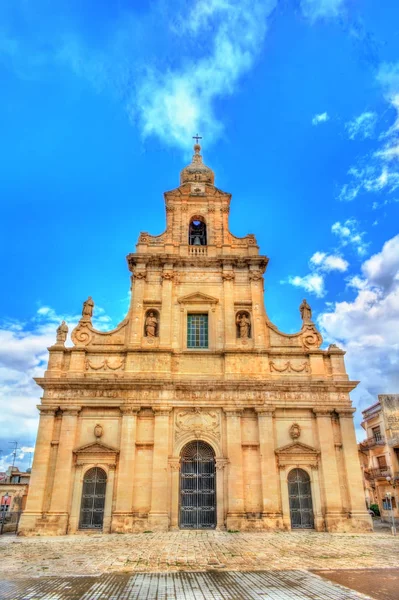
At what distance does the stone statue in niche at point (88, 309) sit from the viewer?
76.5 feet

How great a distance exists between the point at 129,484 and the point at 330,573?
11.7 meters

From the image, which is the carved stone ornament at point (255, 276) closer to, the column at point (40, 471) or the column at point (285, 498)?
the column at point (285, 498)

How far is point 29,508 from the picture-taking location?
19.0 m

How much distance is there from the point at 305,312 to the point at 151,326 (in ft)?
29.4

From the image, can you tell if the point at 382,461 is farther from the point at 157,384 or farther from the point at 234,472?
the point at 157,384

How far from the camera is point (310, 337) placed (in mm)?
23125

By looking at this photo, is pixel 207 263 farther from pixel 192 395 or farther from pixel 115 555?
pixel 115 555

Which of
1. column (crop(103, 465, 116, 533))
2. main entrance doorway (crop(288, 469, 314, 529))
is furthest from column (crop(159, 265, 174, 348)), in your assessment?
main entrance doorway (crop(288, 469, 314, 529))

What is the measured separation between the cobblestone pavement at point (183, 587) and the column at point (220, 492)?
9881mm

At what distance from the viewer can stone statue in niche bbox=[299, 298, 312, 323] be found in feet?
78.1

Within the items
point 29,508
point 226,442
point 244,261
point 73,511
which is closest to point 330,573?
point 226,442

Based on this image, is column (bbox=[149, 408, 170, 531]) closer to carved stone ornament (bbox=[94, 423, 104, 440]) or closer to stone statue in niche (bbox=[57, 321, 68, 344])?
carved stone ornament (bbox=[94, 423, 104, 440])

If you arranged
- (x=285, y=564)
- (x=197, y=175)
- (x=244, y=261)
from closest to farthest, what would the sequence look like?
(x=285, y=564)
(x=244, y=261)
(x=197, y=175)

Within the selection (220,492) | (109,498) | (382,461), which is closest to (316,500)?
(220,492)
